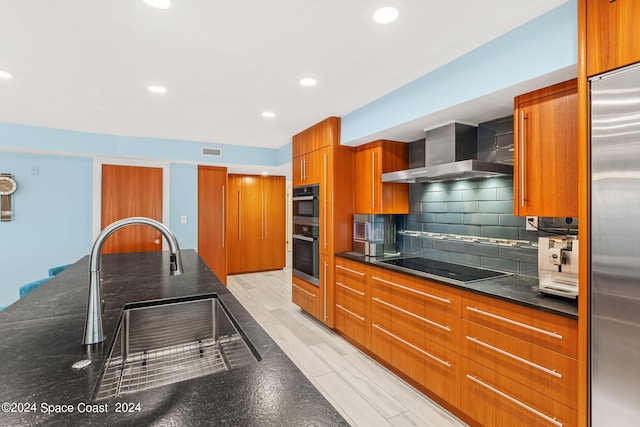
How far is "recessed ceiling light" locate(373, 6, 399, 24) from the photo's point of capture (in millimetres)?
1551

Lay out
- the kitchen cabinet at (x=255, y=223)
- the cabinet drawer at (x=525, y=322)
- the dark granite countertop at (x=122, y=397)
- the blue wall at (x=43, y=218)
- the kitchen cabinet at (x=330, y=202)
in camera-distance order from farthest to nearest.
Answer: the kitchen cabinet at (x=255, y=223), the blue wall at (x=43, y=218), the kitchen cabinet at (x=330, y=202), the cabinet drawer at (x=525, y=322), the dark granite countertop at (x=122, y=397)

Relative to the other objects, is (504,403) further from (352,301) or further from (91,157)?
(91,157)

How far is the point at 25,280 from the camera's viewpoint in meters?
3.99

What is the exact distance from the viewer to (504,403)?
172 cm

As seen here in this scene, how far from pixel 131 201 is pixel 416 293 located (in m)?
4.12

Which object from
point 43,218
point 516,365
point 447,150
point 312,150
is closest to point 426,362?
point 516,365

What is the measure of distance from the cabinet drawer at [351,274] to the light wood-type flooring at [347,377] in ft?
2.00

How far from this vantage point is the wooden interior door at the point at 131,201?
4.35 metres

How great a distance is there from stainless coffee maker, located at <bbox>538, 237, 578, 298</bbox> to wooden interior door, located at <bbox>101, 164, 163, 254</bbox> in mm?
4646

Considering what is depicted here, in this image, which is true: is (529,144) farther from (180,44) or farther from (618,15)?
(180,44)

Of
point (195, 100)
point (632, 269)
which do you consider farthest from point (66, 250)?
point (632, 269)

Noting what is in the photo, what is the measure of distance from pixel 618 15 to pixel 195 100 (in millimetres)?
2864

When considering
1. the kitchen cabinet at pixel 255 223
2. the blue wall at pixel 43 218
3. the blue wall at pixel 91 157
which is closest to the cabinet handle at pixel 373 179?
the blue wall at pixel 91 157

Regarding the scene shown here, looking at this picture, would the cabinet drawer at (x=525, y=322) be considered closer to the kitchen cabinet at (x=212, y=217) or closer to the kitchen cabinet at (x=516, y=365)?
the kitchen cabinet at (x=516, y=365)
